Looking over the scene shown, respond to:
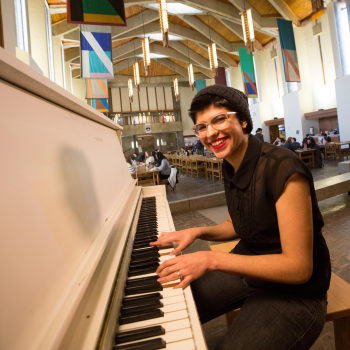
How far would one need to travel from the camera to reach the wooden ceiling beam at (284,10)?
1067 cm

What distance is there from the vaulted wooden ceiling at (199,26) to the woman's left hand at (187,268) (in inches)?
441

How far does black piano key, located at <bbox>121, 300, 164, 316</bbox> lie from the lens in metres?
0.77

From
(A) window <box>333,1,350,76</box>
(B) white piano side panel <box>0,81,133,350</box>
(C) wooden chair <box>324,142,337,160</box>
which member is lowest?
(B) white piano side panel <box>0,81,133,350</box>

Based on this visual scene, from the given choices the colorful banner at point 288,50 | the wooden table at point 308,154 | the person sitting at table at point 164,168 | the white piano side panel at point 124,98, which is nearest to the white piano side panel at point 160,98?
the white piano side panel at point 124,98

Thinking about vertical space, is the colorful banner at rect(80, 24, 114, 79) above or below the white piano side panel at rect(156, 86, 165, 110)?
below

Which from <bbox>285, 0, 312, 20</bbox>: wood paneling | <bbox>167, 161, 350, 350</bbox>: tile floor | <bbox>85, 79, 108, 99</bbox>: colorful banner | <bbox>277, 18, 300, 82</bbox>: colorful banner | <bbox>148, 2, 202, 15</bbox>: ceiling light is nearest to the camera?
<bbox>167, 161, 350, 350</bbox>: tile floor

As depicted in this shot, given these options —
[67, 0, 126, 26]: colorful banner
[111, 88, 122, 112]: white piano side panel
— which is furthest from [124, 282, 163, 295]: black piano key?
[111, 88, 122, 112]: white piano side panel

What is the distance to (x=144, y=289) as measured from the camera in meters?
0.88

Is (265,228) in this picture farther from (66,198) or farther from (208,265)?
(66,198)

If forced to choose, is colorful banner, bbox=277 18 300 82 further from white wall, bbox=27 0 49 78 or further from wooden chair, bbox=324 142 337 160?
white wall, bbox=27 0 49 78

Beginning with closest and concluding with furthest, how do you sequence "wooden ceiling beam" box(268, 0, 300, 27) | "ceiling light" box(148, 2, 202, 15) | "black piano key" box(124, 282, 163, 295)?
"black piano key" box(124, 282, 163, 295)
"wooden ceiling beam" box(268, 0, 300, 27)
"ceiling light" box(148, 2, 202, 15)

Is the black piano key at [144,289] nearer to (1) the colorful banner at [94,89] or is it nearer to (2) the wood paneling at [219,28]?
(1) the colorful banner at [94,89]

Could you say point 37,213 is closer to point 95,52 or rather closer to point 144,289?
point 144,289

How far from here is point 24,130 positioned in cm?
75
